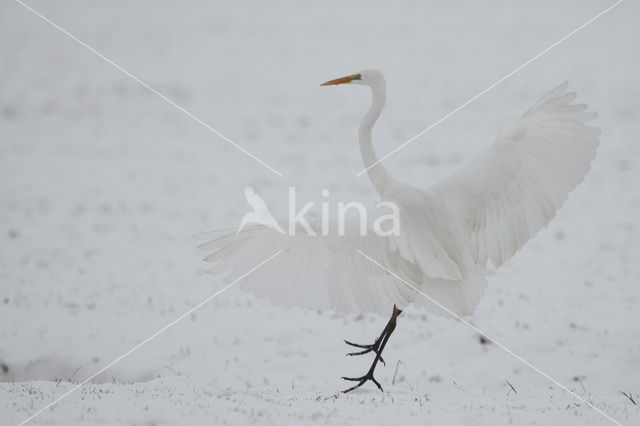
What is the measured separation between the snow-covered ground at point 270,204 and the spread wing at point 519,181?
Answer: 4.44 feet

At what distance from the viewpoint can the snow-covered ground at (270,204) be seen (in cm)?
545

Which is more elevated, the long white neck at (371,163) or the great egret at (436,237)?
the long white neck at (371,163)

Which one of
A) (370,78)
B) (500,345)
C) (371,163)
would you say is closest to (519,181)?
(371,163)

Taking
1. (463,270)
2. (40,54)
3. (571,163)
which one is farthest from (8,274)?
(40,54)

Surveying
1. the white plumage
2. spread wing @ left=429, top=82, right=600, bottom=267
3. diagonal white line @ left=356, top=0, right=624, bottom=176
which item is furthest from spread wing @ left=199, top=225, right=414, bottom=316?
diagonal white line @ left=356, top=0, right=624, bottom=176

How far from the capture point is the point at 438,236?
5016mm

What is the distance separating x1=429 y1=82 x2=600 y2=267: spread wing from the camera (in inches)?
208

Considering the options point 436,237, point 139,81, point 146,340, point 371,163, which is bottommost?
point 146,340

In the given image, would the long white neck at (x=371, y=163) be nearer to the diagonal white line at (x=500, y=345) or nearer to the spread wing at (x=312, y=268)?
the spread wing at (x=312, y=268)

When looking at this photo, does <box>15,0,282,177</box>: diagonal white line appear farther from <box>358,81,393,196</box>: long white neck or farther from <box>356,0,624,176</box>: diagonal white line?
<box>358,81,393,196</box>: long white neck

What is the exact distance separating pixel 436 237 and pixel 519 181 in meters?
0.96

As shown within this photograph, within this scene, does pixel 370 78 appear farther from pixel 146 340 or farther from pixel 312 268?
pixel 146 340

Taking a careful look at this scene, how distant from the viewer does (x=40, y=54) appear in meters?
22.8

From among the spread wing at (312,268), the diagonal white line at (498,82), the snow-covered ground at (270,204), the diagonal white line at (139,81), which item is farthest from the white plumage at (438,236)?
the diagonal white line at (139,81)
